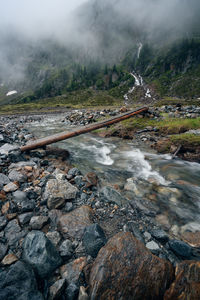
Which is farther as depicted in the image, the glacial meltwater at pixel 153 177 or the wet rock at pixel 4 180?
the glacial meltwater at pixel 153 177

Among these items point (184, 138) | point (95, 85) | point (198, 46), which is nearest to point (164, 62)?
point (198, 46)

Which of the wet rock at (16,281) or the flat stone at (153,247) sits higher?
the wet rock at (16,281)

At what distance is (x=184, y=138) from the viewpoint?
30.1ft

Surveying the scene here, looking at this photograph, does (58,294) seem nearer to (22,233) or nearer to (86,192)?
(22,233)

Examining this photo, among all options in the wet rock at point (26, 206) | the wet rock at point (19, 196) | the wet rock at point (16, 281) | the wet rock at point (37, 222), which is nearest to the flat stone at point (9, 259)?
the wet rock at point (16, 281)

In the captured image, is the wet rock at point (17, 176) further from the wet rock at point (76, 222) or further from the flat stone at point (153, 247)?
the flat stone at point (153, 247)

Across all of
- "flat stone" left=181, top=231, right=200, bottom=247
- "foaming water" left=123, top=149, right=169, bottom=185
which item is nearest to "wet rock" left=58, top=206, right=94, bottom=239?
"flat stone" left=181, top=231, right=200, bottom=247

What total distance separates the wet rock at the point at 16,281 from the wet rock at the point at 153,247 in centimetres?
219

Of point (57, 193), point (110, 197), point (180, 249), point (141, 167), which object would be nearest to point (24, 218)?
point (57, 193)

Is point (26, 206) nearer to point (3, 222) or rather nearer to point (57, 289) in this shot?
point (3, 222)

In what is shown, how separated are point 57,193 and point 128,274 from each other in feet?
8.69

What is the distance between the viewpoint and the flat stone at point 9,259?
230 cm

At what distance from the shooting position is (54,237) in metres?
2.88

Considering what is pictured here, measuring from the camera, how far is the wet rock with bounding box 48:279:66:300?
2.04m
